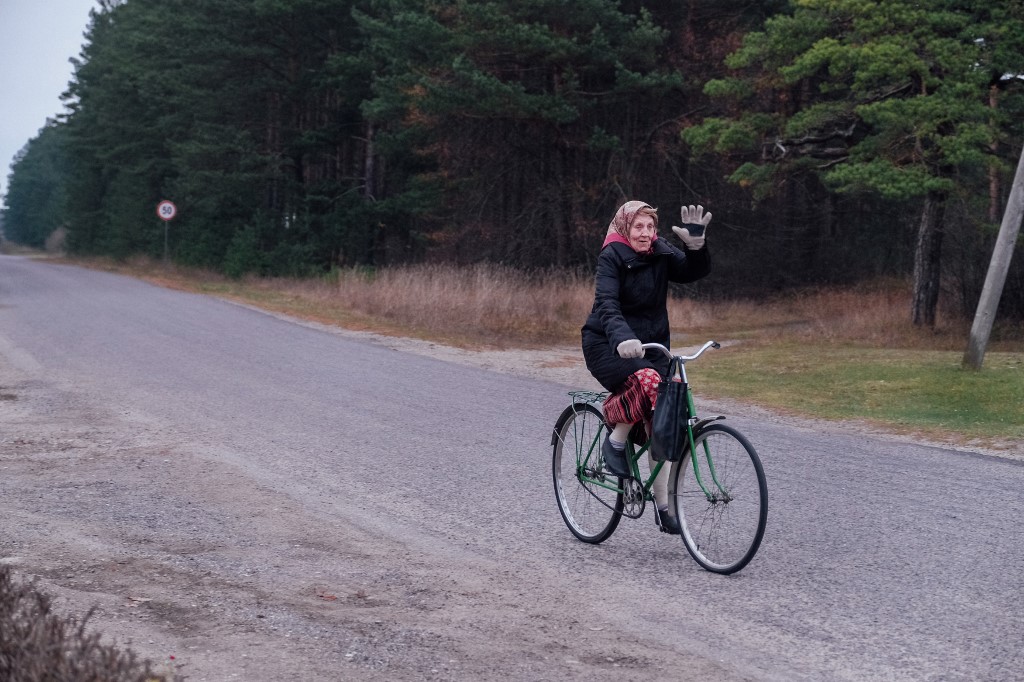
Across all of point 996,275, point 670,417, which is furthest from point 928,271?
point 670,417

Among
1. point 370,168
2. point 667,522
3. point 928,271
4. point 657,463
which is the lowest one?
point 667,522

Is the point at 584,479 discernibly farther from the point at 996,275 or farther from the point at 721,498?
the point at 996,275

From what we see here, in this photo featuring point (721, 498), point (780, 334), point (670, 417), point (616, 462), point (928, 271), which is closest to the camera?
point (721, 498)

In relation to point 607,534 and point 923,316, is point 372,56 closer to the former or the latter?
point 923,316

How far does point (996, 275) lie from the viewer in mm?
14688

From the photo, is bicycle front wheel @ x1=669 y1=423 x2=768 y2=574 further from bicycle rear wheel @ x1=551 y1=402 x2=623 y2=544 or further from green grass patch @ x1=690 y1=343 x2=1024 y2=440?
green grass patch @ x1=690 y1=343 x2=1024 y2=440

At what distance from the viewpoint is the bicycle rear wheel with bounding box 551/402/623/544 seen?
6.48 metres

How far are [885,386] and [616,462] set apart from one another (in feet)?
31.6

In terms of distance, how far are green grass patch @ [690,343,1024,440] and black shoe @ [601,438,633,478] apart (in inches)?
248

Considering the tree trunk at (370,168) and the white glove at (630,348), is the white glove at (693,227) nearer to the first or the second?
the white glove at (630,348)

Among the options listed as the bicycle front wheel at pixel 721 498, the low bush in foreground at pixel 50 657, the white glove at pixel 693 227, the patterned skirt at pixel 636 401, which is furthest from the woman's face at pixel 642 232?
the low bush in foreground at pixel 50 657

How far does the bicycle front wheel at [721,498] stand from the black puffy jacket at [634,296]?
21.4 inches

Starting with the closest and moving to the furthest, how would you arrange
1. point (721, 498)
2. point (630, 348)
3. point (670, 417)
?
point (630, 348), point (721, 498), point (670, 417)

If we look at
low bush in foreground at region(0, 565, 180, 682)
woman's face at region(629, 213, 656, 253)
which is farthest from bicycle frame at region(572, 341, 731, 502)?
low bush in foreground at region(0, 565, 180, 682)
